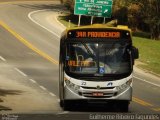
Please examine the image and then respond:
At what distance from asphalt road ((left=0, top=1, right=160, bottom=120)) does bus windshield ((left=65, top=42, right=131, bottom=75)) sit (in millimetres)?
1518

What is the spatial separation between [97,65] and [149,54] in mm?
25235

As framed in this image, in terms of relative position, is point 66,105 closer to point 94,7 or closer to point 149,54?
point 149,54

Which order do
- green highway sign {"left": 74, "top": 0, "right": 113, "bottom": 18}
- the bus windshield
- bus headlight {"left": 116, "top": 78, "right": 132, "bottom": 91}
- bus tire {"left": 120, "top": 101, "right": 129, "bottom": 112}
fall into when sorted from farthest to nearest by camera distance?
1. green highway sign {"left": 74, "top": 0, "right": 113, "bottom": 18}
2. bus tire {"left": 120, "top": 101, "right": 129, "bottom": 112}
3. the bus windshield
4. bus headlight {"left": 116, "top": 78, "right": 132, "bottom": 91}

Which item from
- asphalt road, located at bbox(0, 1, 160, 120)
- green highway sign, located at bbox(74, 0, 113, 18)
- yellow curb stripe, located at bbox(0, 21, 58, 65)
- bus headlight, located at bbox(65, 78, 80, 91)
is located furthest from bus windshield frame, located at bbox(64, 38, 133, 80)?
green highway sign, located at bbox(74, 0, 113, 18)

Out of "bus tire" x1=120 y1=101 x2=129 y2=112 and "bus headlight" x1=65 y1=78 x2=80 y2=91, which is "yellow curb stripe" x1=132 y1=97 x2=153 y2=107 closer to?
"bus tire" x1=120 y1=101 x2=129 y2=112

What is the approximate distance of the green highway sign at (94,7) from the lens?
49031mm

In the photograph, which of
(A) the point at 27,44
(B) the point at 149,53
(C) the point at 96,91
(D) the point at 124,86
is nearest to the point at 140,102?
(D) the point at 124,86

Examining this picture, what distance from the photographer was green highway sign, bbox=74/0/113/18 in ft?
161

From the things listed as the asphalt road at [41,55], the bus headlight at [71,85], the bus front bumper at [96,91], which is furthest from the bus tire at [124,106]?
the bus headlight at [71,85]

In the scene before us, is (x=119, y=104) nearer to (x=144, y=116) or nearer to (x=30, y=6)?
(x=144, y=116)

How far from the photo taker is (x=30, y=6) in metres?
75.4

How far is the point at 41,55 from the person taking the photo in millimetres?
43062

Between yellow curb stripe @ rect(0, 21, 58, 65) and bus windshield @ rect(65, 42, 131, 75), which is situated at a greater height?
bus windshield @ rect(65, 42, 131, 75)

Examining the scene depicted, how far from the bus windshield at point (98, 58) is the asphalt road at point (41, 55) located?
1.52 meters
